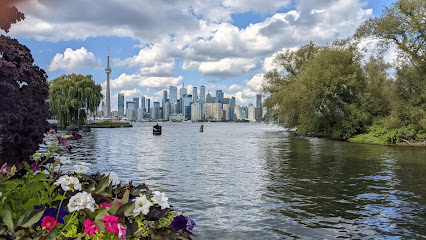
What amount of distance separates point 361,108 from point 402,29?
11.4m

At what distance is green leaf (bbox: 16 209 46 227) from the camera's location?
2664mm

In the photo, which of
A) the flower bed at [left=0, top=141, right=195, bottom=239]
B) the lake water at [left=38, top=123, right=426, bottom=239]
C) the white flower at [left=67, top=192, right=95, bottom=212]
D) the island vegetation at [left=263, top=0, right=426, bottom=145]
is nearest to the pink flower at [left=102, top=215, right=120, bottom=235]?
the flower bed at [left=0, top=141, right=195, bottom=239]

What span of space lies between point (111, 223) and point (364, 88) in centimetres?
4316

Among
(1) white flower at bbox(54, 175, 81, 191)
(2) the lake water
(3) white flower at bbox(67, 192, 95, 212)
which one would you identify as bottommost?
(2) the lake water

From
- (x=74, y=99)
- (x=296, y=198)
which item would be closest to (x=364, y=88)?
(x=296, y=198)

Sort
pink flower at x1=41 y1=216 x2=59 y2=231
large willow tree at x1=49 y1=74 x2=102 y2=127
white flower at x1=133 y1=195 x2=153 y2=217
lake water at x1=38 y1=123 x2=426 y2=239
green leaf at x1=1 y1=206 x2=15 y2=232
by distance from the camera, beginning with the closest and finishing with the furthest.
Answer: green leaf at x1=1 y1=206 x2=15 y2=232
pink flower at x1=41 y1=216 x2=59 y2=231
white flower at x1=133 y1=195 x2=153 y2=217
lake water at x1=38 y1=123 x2=426 y2=239
large willow tree at x1=49 y1=74 x2=102 y2=127

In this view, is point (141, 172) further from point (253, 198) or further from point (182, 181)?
point (253, 198)

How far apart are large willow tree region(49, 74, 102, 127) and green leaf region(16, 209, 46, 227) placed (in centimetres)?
6167

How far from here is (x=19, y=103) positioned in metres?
5.58

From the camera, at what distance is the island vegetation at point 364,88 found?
31.2 m

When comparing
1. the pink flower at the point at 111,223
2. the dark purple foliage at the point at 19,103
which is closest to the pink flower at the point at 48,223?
the pink flower at the point at 111,223

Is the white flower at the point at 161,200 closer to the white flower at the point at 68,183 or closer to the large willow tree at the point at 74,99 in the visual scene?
the white flower at the point at 68,183

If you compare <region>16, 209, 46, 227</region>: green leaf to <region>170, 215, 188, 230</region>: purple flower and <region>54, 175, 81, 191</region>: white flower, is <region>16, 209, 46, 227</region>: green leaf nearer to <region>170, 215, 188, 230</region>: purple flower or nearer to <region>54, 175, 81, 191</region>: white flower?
<region>54, 175, 81, 191</region>: white flower

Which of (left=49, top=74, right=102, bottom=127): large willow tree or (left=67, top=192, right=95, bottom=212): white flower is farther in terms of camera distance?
(left=49, top=74, right=102, bottom=127): large willow tree
